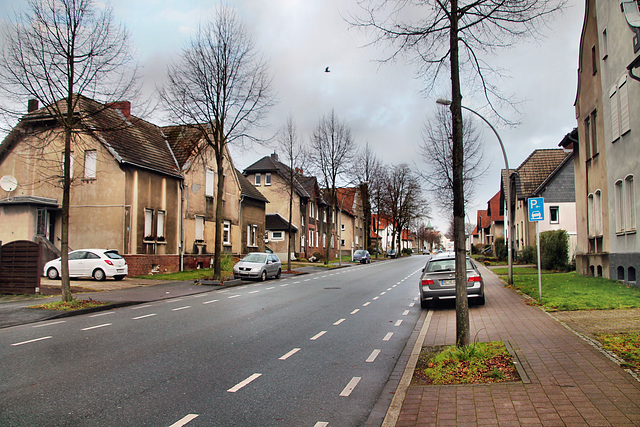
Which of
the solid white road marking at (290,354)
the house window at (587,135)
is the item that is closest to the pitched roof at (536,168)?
the house window at (587,135)

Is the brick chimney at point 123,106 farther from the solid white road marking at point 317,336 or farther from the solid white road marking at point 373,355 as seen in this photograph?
the solid white road marking at point 373,355

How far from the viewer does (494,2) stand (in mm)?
8062

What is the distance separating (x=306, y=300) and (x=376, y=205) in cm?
5061

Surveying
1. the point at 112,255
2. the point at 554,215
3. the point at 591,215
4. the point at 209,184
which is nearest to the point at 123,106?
the point at 112,255

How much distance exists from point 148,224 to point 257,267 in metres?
6.61

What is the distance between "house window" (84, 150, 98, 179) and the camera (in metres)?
25.6

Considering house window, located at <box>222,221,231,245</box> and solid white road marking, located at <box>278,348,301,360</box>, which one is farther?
house window, located at <box>222,221,231,245</box>

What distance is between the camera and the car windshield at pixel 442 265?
14372 mm

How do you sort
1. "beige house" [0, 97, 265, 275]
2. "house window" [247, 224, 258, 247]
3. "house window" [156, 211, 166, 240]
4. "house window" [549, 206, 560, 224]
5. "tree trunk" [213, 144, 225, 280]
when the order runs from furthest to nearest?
"house window" [247, 224, 258, 247]
"house window" [549, 206, 560, 224]
"house window" [156, 211, 166, 240]
"beige house" [0, 97, 265, 275]
"tree trunk" [213, 144, 225, 280]

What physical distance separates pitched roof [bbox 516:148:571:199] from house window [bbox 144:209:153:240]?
28528 millimetres

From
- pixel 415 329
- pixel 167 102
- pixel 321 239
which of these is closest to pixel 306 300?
pixel 415 329

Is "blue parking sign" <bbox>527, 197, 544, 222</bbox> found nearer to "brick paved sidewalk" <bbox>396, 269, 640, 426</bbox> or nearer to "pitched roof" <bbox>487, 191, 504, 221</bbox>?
"brick paved sidewalk" <bbox>396, 269, 640, 426</bbox>

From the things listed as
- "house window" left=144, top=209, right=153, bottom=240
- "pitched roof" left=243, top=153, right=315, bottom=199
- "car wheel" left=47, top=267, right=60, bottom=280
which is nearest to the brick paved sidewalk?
"car wheel" left=47, top=267, right=60, bottom=280

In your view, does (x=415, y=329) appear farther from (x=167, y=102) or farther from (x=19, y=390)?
(x=167, y=102)
